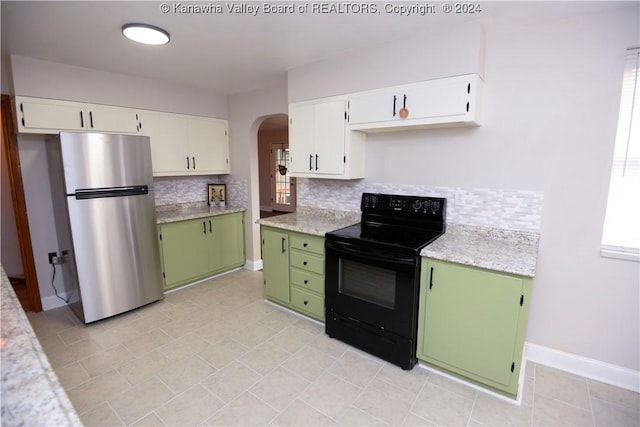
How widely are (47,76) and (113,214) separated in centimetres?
134

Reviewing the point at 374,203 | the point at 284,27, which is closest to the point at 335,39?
the point at 284,27

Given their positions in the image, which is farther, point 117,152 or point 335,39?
point 117,152

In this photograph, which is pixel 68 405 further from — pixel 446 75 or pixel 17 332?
pixel 446 75

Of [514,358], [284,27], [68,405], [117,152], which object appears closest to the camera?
[68,405]

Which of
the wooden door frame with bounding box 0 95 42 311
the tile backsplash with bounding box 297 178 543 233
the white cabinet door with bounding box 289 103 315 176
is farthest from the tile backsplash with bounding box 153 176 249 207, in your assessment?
the tile backsplash with bounding box 297 178 543 233

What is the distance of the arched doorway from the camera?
8.83 metres

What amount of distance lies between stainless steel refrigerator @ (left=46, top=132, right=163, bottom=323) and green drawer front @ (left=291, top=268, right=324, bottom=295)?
4.79ft

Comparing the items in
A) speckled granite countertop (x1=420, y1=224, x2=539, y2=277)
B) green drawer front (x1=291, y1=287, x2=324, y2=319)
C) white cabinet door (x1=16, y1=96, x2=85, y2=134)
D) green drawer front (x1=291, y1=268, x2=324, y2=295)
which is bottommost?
green drawer front (x1=291, y1=287, x2=324, y2=319)

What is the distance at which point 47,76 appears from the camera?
9.14ft

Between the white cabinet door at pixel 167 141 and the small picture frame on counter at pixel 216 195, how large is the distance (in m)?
0.56

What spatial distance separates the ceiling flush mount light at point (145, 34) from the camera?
2084mm

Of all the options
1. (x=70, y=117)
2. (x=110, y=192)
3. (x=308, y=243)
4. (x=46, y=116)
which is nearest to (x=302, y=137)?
(x=308, y=243)

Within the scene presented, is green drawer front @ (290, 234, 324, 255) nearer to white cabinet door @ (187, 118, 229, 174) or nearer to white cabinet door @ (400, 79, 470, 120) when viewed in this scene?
white cabinet door @ (400, 79, 470, 120)

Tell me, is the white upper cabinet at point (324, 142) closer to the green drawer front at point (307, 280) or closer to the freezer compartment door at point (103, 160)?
the green drawer front at point (307, 280)
